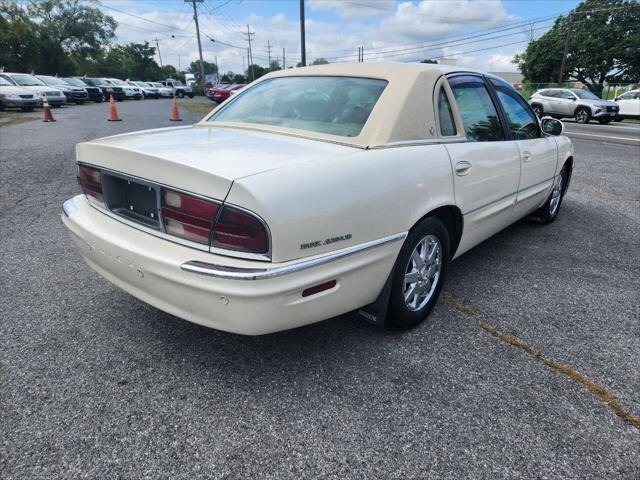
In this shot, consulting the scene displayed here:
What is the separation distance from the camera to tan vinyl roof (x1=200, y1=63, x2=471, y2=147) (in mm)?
2387

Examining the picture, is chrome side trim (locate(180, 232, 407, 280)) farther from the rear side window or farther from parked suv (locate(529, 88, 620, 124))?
parked suv (locate(529, 88, 620, 124))

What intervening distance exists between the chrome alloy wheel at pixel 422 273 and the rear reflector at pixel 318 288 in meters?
0.62

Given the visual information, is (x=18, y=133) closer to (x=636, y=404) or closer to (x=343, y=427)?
(x=343, y=427)

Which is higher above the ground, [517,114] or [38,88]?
[38,88]

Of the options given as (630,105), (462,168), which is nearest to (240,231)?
(462,168)

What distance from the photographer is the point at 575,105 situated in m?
19.6

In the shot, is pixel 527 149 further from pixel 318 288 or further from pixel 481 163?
pixel 318 288

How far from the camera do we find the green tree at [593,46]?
150ft

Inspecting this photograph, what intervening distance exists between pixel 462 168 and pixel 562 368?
1.25 meters

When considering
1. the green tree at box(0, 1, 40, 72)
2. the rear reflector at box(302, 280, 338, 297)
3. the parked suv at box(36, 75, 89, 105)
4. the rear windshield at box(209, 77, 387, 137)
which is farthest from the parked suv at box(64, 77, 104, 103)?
the rear reflector at box(302, 280, 338, 297)

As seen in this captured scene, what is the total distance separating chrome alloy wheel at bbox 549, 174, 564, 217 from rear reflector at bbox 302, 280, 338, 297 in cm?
350

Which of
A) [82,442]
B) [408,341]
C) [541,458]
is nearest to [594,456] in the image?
[541,458]

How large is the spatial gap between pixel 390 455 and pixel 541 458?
0.62 meters

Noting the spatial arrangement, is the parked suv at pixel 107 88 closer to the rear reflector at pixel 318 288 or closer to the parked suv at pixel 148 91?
the parked suv at pixel 148 91
